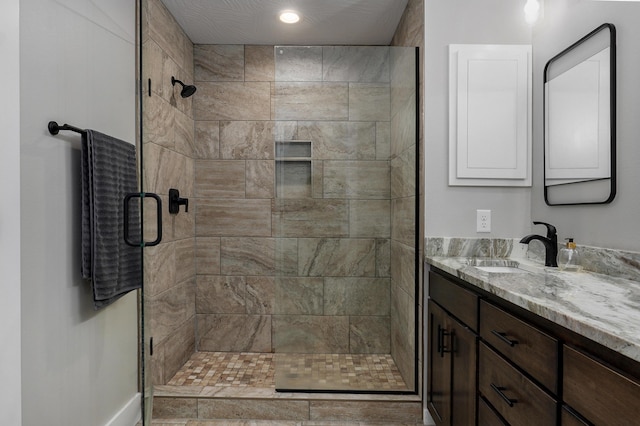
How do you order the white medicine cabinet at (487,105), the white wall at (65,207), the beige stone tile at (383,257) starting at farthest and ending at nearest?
the beige stone tile at (383,257) → the white medicine cabinet at (487,105) → the white wall at (65,207)

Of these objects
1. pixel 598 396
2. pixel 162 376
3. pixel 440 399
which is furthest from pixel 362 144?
pixel 162 376

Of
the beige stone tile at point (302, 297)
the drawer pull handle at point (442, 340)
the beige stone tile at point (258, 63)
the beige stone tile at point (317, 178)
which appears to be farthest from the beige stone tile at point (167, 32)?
the drawer pull handle at point (442, 340)

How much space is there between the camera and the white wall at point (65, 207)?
58.2 inches

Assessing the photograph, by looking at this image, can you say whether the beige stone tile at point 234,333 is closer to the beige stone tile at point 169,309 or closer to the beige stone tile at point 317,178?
the beige stone tile at point 169,309

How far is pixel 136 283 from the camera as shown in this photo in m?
2.04

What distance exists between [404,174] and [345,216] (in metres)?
0.42

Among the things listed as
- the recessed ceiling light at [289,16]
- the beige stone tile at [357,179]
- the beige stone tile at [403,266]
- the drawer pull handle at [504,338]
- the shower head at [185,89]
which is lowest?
the drawer pull handle at [504,338]

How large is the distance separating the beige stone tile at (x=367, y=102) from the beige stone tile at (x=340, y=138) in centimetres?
5

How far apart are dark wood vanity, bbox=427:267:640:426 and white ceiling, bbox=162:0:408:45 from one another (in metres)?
1.76

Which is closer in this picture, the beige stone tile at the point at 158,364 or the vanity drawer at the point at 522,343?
the vanity drawer at the point at 522,343

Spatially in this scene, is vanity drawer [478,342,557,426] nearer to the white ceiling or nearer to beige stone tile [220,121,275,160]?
the white ceiling

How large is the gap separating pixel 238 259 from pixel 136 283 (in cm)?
122
